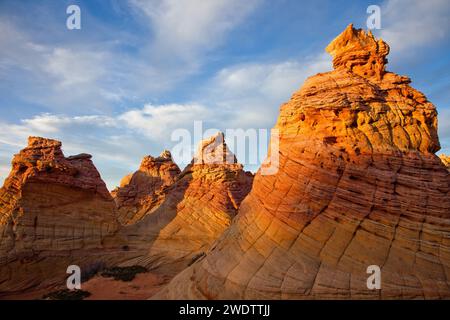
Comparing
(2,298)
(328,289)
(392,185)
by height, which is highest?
(392,185)

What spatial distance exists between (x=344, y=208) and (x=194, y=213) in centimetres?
1912

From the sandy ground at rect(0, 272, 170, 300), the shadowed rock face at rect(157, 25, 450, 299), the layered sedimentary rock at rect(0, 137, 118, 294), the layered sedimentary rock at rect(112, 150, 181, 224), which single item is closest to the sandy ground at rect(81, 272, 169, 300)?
the sandy ground at rect(0, 272, 170, 300)

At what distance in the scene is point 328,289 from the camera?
8719 millimetres

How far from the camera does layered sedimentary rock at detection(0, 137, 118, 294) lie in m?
18.5

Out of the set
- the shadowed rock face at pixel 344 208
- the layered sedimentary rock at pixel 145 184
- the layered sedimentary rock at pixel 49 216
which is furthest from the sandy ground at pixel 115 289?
the layered sedimentary rock at pixel 145 184

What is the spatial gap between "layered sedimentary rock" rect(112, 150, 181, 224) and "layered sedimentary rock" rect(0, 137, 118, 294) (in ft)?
53.6

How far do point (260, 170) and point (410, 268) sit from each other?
6.61 meters

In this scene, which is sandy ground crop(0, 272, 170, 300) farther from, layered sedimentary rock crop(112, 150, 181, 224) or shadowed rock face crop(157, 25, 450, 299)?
layered sedimentary rock crop(112, 150, 181, 224)

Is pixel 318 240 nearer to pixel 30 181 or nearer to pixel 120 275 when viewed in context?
pixel 120 275

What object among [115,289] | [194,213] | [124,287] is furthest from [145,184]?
[115,289]
